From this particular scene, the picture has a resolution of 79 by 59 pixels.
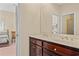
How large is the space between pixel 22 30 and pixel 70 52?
971mm

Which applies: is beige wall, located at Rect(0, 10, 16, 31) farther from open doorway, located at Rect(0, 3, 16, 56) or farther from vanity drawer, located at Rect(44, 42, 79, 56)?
vanity drawer, located at Rect(44, 42, 79, 56)

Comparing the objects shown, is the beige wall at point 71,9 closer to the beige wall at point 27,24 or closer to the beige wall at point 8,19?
the beige wall at point 27,24

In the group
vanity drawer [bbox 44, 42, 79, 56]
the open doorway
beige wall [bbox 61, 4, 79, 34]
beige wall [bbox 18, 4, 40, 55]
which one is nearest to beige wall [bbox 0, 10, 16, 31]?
the open doorway

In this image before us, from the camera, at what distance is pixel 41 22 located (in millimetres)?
1959

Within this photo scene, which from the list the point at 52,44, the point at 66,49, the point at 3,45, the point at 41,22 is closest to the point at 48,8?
the point at 41,22

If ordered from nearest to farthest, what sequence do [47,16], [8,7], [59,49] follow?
1. [59,49]
2. [8,7]
3. [47,16]

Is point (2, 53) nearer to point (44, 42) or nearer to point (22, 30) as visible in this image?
point (22, 30)

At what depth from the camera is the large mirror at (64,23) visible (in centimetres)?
166

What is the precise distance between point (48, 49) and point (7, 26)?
0.75 metres

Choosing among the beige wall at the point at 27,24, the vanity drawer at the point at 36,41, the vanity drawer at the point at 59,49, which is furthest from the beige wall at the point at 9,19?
the vanity drawer at the point at 59,49

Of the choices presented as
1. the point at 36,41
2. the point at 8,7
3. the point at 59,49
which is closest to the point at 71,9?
the point at 59,49

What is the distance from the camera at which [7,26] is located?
1829 millimetres

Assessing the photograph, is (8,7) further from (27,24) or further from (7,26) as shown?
(27,24)

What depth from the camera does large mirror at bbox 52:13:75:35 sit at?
1.66 metres
